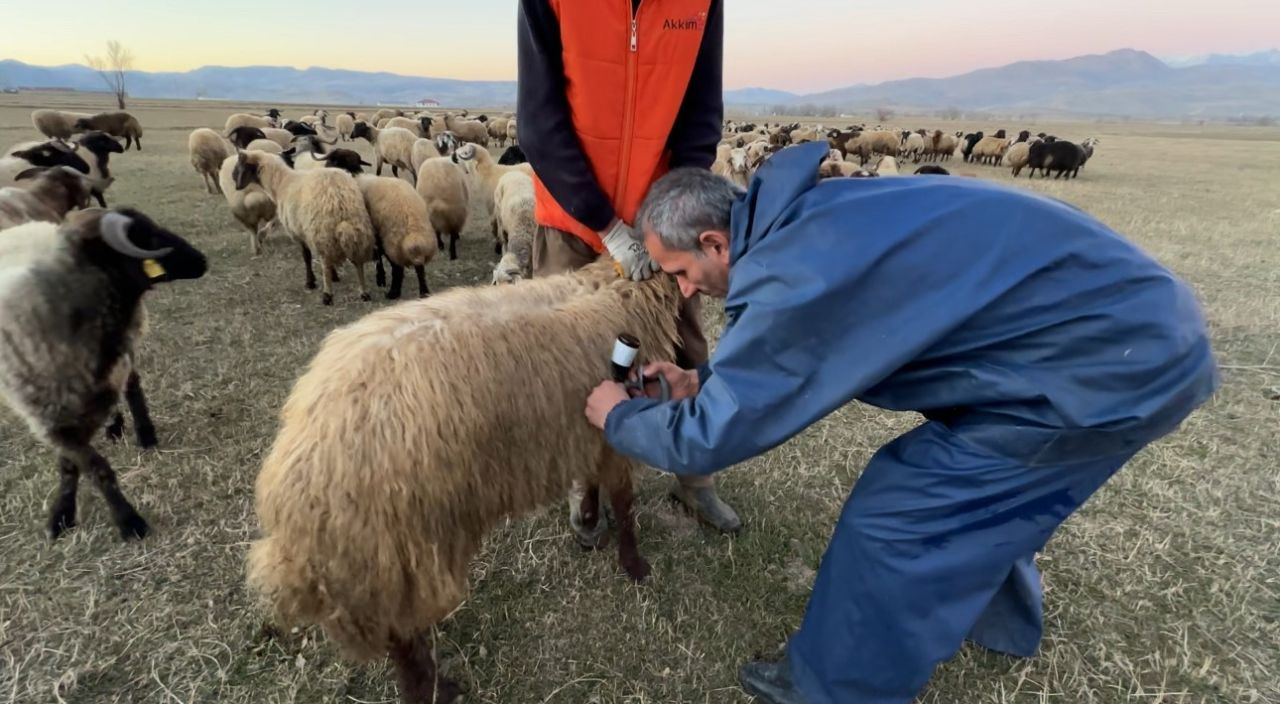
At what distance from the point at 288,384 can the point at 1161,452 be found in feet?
Result: 21.4

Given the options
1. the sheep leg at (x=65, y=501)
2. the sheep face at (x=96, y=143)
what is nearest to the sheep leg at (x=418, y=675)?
A: the sheep leg at (x=65, y=501)

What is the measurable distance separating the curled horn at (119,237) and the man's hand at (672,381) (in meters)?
2.86

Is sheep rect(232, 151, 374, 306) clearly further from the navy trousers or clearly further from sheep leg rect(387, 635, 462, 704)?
the navy trousers

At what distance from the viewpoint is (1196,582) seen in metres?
3.16

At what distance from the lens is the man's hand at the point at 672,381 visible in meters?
2.43

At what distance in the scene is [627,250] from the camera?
2.72m

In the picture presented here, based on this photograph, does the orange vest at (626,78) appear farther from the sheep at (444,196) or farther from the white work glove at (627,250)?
the sheep at (444,196)

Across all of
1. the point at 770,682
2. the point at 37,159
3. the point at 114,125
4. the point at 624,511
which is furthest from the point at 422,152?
the point at 114,125

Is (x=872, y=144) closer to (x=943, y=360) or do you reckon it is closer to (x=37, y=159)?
(x=37, y=159)

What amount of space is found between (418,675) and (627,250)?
76.6 inches

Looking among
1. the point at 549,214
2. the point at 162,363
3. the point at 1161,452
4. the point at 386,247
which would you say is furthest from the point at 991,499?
the point at 386,247

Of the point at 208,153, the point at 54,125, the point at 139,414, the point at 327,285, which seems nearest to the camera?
the point at 139,414

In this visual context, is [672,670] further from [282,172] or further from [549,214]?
[282,172]

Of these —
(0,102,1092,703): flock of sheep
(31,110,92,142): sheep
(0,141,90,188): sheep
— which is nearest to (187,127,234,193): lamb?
(0,141,90,188): sheep
